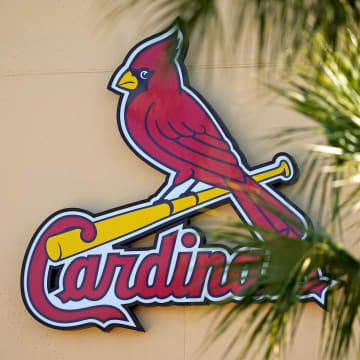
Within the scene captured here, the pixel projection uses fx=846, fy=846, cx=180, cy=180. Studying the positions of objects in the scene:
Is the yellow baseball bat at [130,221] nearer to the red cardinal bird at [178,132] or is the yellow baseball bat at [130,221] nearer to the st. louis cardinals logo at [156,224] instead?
the st. louis cardinals logo at [156,224]

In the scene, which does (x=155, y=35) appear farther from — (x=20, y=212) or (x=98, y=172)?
(x=20, y=212)

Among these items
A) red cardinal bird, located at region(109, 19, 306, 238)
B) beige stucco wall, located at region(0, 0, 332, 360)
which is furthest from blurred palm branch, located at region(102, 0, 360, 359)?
beige stucco wall, located at region(0, 0, 332, 360)

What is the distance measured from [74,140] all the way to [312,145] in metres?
4.60

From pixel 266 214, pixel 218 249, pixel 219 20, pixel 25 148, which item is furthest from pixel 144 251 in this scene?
pixel 219 20

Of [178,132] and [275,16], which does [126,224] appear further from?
[275,16]

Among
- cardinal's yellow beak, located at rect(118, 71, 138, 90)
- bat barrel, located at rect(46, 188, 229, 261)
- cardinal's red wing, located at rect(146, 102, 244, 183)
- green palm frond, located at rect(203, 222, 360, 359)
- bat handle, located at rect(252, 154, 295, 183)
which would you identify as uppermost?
cardinal's yellow beak, located at rect(118, 71, 138, 90)

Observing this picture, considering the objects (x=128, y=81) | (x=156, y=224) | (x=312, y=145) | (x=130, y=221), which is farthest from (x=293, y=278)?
(x=128, y=81)

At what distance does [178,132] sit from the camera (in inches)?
293

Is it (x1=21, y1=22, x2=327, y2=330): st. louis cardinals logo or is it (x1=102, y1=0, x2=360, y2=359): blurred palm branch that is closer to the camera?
(x1=102, y1=0, x2=360, y2=359): blurred palm branch

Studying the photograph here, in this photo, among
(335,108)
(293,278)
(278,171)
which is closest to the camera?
(293,278)

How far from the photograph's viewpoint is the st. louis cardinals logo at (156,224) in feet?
23.4

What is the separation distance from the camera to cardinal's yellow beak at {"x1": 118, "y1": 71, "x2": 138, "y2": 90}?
7605 millimetres

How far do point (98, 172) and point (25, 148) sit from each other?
2.48 ft

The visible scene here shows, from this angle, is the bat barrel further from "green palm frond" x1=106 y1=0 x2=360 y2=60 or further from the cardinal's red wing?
"green palm frond" x1=106 y1=0 x2=360 y2=60
